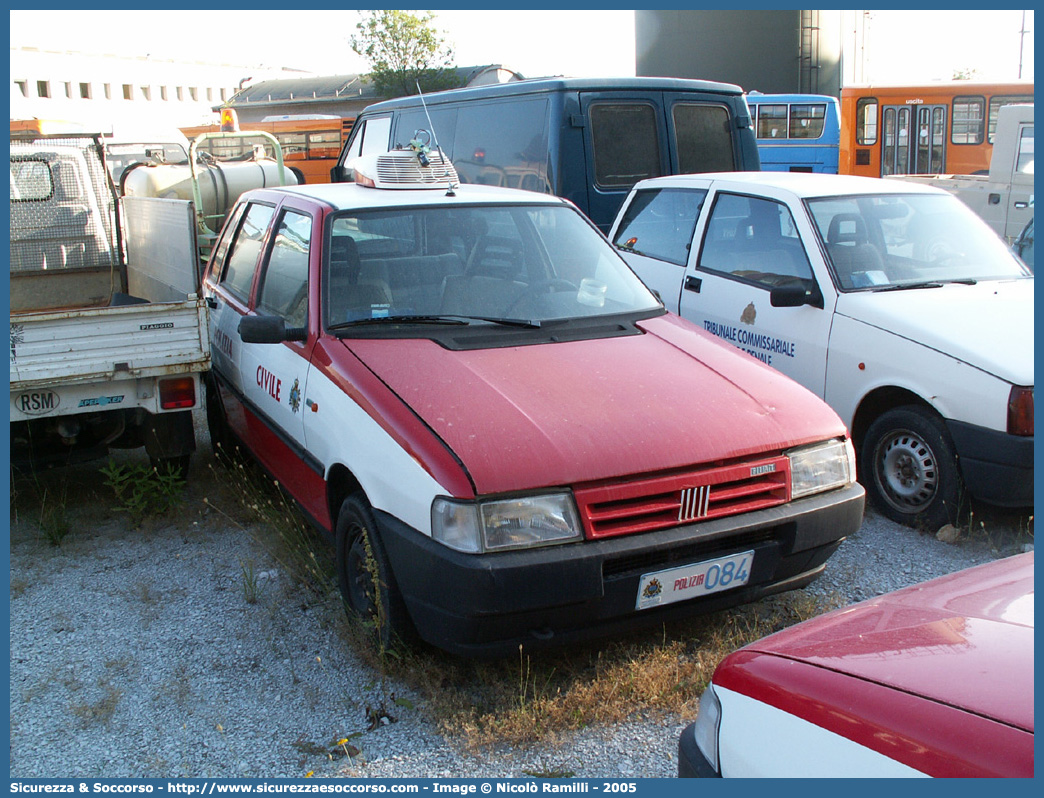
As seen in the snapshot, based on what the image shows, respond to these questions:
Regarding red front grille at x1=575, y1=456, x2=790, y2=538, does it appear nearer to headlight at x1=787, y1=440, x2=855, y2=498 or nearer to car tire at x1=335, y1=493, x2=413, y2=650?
headlight at x1=787, y1=440, x2=855, y2=498

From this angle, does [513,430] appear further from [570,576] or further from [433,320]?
[433,320]

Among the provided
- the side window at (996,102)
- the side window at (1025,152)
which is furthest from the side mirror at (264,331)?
the side window at (996,102)

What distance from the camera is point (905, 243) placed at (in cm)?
526

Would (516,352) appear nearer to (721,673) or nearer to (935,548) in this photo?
(721,673)

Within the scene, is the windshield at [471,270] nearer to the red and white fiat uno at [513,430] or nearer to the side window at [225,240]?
the red and white fiat uno at [513,430]

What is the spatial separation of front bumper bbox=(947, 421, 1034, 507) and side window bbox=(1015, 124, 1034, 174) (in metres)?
7.59

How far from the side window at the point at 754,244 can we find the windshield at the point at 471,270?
1.28 metres

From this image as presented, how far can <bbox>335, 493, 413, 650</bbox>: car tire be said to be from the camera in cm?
318

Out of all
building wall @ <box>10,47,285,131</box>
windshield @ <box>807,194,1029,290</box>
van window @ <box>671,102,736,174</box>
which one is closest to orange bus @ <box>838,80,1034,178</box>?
van window @ <box>671,102,736,174</box>

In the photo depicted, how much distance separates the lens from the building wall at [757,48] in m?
32.6

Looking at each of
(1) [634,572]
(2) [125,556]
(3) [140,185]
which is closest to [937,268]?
(1) [634,572]

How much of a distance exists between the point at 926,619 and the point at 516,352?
2.10 metres

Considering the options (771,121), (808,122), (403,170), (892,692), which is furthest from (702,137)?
(808,122)

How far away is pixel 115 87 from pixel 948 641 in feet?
227
